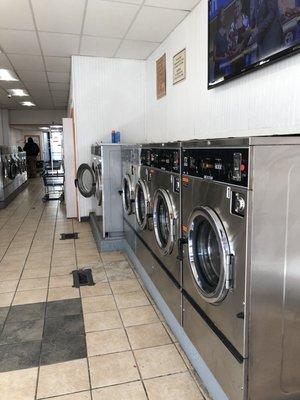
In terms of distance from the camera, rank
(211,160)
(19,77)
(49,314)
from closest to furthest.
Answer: (211,160) → (49,314) → (19,77)

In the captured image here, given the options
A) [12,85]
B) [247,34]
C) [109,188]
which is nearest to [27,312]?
[109,188]

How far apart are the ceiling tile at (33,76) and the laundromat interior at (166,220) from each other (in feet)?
2.55

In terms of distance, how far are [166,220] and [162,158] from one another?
1.76 feet

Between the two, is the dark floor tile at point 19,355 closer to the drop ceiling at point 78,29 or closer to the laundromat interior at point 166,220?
the laundromat interior at point 166,220

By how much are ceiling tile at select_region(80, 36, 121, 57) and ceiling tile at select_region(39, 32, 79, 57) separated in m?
0.13

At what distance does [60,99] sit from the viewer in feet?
34.4

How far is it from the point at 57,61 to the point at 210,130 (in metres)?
3.82

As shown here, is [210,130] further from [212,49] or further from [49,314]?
[49,314]

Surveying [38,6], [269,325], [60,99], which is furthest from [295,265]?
[60,99]

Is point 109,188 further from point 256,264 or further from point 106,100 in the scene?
point 256,264

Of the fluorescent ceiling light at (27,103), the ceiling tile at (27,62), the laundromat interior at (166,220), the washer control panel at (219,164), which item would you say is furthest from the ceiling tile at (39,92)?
the washer control panel at (219,164)

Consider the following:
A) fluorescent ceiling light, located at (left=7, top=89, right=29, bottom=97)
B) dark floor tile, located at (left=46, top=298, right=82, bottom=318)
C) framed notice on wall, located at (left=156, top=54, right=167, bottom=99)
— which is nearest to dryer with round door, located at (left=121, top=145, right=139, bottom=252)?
dark floor tile, located at (left=46, top=298, right=82, bottom=318)

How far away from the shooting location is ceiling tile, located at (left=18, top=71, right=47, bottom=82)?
6816mm

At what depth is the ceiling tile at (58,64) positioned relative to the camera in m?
5.82
